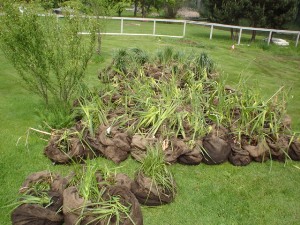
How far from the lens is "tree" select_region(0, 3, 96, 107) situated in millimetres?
5039

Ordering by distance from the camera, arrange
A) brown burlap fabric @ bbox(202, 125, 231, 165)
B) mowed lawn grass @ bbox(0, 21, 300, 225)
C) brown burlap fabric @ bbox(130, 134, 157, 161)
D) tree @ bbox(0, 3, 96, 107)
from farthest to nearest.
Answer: tree @ bbox(0, 3, 96, 107) < brown burlap fabric @ bbox(202, 125, 231, 165) < brown burlap fabric @ bbox(130, 134, 157, 161) < mowed lawn grass @ bbox(0, 21, 300, 225)

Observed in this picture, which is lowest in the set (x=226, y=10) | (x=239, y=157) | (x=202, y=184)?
(x=202, y=184)

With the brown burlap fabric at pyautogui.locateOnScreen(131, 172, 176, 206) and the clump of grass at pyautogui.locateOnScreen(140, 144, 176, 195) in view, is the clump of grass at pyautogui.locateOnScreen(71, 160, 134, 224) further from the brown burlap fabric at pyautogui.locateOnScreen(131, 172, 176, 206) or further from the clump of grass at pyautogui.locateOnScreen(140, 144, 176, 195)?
the clump of grass at pyautogui.locateOnScreen(140, 144, 176, 195)

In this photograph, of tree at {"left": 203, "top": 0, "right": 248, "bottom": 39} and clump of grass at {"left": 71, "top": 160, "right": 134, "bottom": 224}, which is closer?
clump of grass at {"left": 71, "top": 160, "right": 134, "bottom": 224}

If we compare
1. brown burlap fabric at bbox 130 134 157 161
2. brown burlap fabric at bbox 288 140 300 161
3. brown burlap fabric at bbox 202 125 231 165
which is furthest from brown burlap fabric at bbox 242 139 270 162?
brown burlap fabric at bbox 130 134 157 161

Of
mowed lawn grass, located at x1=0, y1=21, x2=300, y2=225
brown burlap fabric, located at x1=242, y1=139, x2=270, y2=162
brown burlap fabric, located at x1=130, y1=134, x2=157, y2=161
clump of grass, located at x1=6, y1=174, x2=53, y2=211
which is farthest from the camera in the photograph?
brown burlap fabric, located at x1=242, y1=139, x2=270, y2=162

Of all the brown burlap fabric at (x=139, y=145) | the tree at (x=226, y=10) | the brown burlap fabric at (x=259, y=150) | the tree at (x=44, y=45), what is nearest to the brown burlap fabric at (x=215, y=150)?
the brown burlap fabric at (x=259, y=150)

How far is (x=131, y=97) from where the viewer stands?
5617mm

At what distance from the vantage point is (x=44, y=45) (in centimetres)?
511

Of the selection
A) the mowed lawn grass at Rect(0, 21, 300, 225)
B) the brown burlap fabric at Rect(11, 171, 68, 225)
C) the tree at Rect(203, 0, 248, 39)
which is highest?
the tree at Rect(203, 0, 248, 39)

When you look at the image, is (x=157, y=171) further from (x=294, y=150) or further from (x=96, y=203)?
(x=294, y=150)

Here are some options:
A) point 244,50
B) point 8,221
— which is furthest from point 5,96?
point 244,50

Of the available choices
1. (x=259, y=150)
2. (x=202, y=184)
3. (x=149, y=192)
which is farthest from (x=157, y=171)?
(x=259, y=150)

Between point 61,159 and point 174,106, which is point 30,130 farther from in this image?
point 174,106
